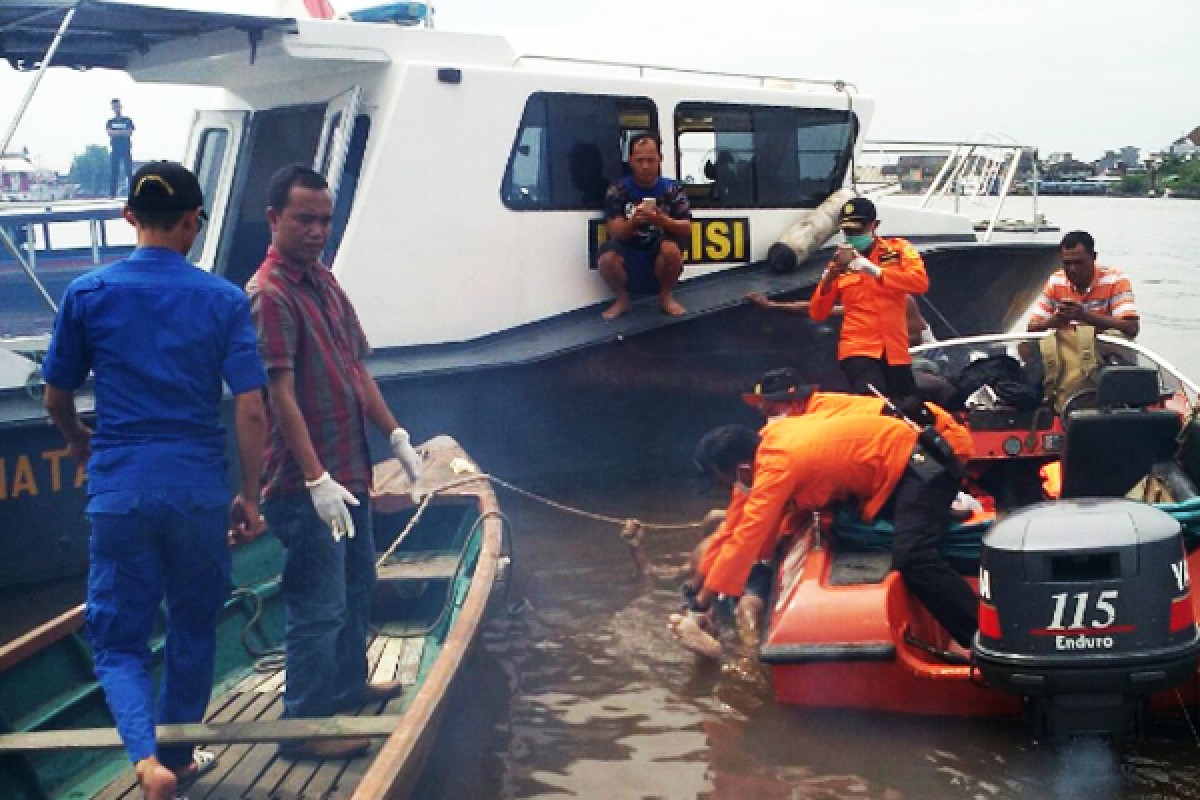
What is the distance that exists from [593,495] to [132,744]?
5.48 m

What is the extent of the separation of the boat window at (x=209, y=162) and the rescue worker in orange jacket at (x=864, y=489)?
17.8 ft

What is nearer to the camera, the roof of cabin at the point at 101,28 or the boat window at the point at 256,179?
the roof of cabin at the point at 101,28

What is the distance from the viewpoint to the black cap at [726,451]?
534 centimetres

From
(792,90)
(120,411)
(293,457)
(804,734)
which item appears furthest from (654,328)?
(120,411)

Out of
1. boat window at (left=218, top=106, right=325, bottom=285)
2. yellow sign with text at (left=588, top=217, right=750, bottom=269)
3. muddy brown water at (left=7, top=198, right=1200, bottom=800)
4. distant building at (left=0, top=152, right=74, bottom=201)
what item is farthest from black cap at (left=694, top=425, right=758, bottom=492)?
distant building at (left=0, top=152, right=74, bottom=201)

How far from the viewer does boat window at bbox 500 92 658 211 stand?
857 centimetres

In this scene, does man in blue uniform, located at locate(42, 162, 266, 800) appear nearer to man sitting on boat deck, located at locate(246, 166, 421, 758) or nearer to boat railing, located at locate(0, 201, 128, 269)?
man sitting on boat deck, located at locate(246, 166, 421, 758)

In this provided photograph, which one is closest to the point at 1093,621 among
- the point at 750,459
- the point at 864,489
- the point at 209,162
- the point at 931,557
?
the point at 931,557

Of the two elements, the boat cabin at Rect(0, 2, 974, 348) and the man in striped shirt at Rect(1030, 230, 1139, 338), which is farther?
the boat cabin at Rect(0, 2, 974, 348)

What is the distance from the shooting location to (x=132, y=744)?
357 centimetres

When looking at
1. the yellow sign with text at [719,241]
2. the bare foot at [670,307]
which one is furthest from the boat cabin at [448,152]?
the bare foot at [670,307]

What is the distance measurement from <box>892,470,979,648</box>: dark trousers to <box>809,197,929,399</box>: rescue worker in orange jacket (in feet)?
6.43

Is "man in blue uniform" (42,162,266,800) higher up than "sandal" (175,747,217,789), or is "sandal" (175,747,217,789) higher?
"man in blue uniform" (42,162,266,800)

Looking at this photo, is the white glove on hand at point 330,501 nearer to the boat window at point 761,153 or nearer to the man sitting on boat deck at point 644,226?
the man sitting on boat deck at point 644,226
